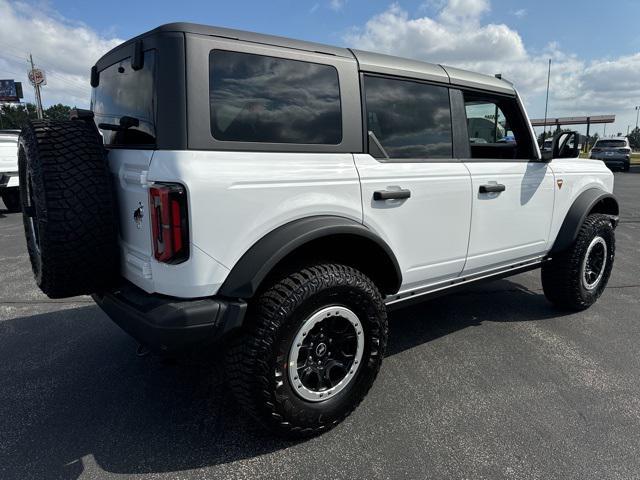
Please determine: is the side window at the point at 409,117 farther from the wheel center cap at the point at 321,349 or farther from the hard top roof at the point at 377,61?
the wheel center cap at the point at 321,349

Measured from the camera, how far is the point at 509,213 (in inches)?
133

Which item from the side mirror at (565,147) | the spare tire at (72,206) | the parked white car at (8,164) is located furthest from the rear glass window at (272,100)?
the parked white car at (8,164)

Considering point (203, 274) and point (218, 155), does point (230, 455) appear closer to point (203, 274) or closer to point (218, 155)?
point (203, 274)

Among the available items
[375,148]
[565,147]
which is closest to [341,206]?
[375,148]

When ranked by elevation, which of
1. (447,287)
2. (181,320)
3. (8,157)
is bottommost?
(447,287)

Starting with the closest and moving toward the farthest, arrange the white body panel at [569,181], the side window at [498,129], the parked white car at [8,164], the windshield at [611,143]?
the side window at [498,129], the white body panel at [569,181], the parked white car at [8,164], the windshield at [611,143]

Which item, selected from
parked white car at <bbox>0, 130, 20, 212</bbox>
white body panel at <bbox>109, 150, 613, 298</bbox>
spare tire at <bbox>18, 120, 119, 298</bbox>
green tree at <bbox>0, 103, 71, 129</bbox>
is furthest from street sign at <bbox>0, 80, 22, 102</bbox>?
white body panel at <bbox>109, 150, 613, 298</bbox>

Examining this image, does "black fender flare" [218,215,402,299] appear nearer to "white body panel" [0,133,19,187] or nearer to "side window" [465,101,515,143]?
"side window" [465,101,515,143]

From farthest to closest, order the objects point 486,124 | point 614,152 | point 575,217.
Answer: point 614,152 → point 575,217 → point 486,124

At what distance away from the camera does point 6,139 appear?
9.86 m

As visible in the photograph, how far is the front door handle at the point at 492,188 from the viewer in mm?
3131

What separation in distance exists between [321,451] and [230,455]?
45 centimetres

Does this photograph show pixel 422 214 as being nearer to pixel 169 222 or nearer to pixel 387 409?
pixel 387 409

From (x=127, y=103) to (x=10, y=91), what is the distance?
230 feet
